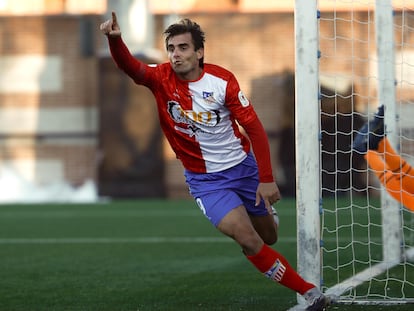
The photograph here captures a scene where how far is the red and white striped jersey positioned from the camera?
240 inches

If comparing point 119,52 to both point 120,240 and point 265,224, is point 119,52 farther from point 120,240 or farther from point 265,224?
point 120,240

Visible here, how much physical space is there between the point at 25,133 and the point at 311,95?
15.9m

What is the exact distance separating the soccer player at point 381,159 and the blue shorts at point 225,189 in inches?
57.9

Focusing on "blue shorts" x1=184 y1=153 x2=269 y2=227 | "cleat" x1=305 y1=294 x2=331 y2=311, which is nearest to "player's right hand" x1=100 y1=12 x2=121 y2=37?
"blue shorts" x1=184 y1=153 x2=269 y2=227

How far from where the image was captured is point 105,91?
2078 cm

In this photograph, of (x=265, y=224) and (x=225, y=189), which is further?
(x=265, y=224)

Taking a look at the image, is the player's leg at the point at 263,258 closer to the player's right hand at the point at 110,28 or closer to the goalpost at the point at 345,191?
the goalpost at the point at 345,191

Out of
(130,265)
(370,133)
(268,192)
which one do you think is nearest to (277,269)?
(268,192)

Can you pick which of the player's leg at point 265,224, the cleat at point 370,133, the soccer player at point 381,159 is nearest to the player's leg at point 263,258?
the player's leg at point 265,224

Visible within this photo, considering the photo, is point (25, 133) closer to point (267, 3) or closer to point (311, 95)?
point (267, 3)

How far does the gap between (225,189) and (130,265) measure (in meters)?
3.01

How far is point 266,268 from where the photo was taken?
5.98m

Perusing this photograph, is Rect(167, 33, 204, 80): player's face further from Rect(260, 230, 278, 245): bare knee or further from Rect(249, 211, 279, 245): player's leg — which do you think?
Rect(260, 230, 278, 245): bare knee

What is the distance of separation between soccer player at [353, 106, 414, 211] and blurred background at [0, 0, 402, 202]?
11.9 metres
